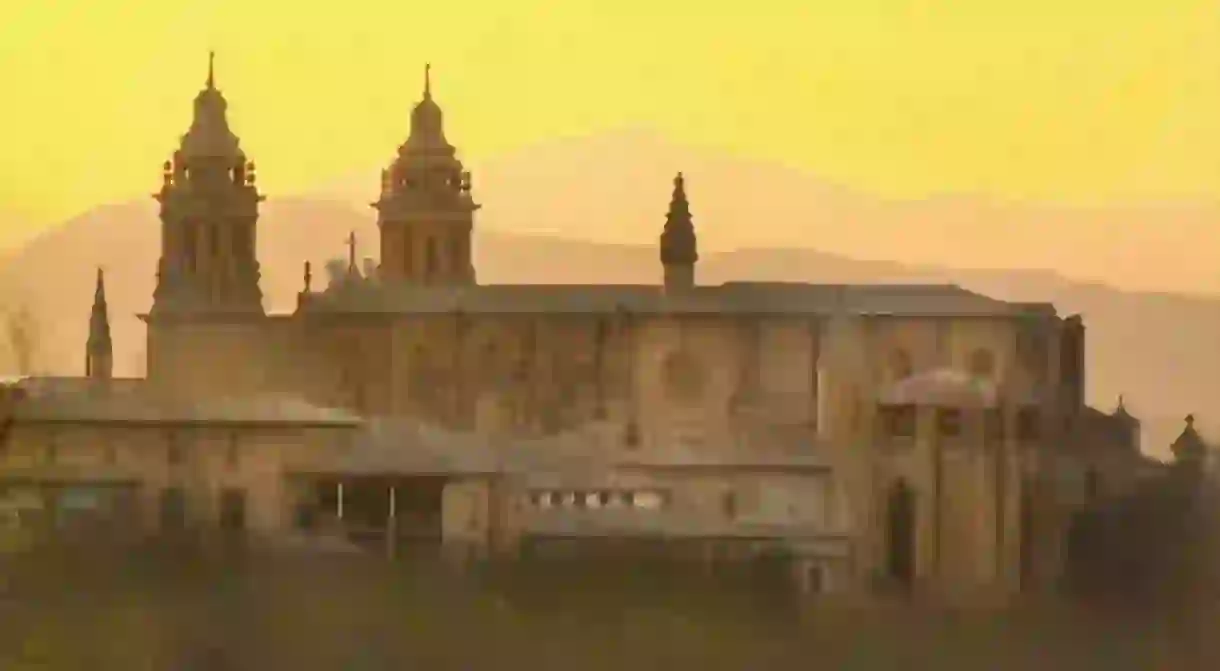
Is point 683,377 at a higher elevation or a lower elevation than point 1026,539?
higher

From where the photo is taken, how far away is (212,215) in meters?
7.33

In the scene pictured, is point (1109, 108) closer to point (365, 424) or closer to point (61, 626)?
point (365, 424)

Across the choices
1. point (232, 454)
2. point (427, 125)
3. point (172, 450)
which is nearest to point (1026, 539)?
point (427, 125)

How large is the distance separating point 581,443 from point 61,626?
77.9 inches

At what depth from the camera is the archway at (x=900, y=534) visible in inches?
278

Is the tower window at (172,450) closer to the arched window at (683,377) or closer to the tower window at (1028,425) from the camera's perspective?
the arched window at (683,377)

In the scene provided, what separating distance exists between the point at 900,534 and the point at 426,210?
213 centimetres

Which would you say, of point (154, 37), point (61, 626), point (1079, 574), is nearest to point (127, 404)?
point (61, 626)

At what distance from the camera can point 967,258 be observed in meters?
7.42

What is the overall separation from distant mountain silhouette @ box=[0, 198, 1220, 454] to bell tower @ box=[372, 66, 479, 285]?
0.07 m

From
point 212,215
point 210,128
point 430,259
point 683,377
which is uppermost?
point 210,128

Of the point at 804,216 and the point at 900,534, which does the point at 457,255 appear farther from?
the point at 900,534

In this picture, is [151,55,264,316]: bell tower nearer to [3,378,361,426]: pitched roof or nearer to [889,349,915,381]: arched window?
[3,378,361,426]: pitched roof

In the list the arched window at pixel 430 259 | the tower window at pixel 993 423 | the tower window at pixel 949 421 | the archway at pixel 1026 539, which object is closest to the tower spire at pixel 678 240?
the arched window at pixel 430 259
